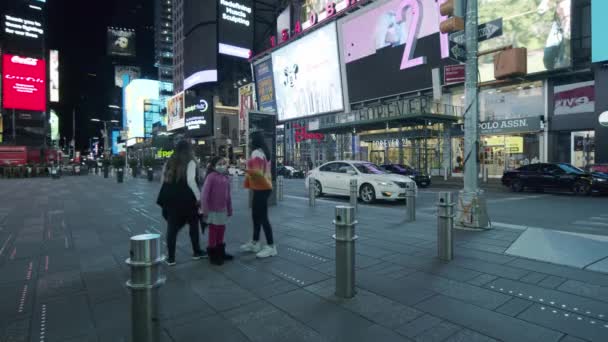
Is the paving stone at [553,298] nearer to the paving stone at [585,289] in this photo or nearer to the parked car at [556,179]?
the paving stone at [585,289]

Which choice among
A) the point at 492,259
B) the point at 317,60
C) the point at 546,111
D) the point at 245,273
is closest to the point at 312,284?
the point at 245,273

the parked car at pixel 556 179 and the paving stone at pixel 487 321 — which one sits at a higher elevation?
the parked car at pixel 556 179

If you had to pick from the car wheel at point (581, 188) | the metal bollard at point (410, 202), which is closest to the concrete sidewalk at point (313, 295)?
the metal bollard at point (410, 202)

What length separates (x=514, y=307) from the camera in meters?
3.38

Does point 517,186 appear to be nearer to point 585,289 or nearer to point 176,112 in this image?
point 585,289

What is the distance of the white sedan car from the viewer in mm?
11609

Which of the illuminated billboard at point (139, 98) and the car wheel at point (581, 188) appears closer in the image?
the car wheel at point (581, 188)

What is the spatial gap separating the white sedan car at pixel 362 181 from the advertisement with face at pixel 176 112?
66572 mm

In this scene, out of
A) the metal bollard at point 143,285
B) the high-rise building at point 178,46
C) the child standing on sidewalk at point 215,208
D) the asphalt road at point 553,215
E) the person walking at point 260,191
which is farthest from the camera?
the high-rise building at point 178,46

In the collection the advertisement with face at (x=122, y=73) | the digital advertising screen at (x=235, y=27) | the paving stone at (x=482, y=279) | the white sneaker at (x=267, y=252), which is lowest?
the paving stone at (x=482, y=279)

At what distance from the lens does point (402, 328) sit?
2.98m

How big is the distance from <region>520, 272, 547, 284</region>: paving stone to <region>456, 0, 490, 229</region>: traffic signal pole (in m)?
2.70

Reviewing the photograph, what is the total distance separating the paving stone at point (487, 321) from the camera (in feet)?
9.27

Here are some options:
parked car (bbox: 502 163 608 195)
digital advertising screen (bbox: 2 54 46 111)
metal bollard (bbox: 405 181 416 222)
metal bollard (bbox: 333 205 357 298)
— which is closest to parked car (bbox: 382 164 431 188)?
parked car (bbox: 502 163 608 195)
